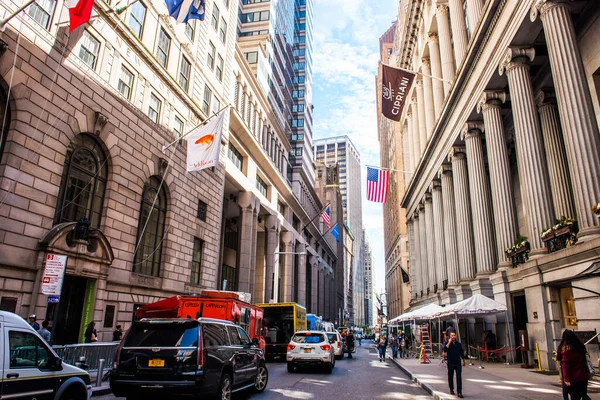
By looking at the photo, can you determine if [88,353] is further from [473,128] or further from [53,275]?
[473,128]

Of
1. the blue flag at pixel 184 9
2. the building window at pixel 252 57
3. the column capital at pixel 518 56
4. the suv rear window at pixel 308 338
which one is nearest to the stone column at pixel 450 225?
the column capital at pixel 518 56

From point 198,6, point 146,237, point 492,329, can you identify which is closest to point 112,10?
point 198,6

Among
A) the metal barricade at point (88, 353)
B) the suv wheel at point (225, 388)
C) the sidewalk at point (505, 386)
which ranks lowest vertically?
the sidewalk at point (505, 386)

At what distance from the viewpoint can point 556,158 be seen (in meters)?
20.2

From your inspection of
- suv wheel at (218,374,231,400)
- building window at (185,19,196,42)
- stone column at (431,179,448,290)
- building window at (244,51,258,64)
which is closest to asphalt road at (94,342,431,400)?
suv wheel at (218,374,231,400)

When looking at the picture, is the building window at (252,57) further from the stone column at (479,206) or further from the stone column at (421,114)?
the stone column at (479,206)

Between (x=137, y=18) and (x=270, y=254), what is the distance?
28958 millimetres

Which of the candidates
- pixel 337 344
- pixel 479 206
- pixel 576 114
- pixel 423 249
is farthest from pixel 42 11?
pixel 423 249

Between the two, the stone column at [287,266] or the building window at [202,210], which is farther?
the stone column at [287,266]

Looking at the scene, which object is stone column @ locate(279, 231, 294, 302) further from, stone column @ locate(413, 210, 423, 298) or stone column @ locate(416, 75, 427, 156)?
stone column @ locate(416, 75, 427, 156)

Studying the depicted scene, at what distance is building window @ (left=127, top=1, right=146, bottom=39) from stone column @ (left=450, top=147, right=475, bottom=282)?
21.9 meters

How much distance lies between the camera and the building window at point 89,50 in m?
18.0

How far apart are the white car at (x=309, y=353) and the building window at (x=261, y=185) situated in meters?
27.5

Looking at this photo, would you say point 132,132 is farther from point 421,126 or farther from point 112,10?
point 421,126
